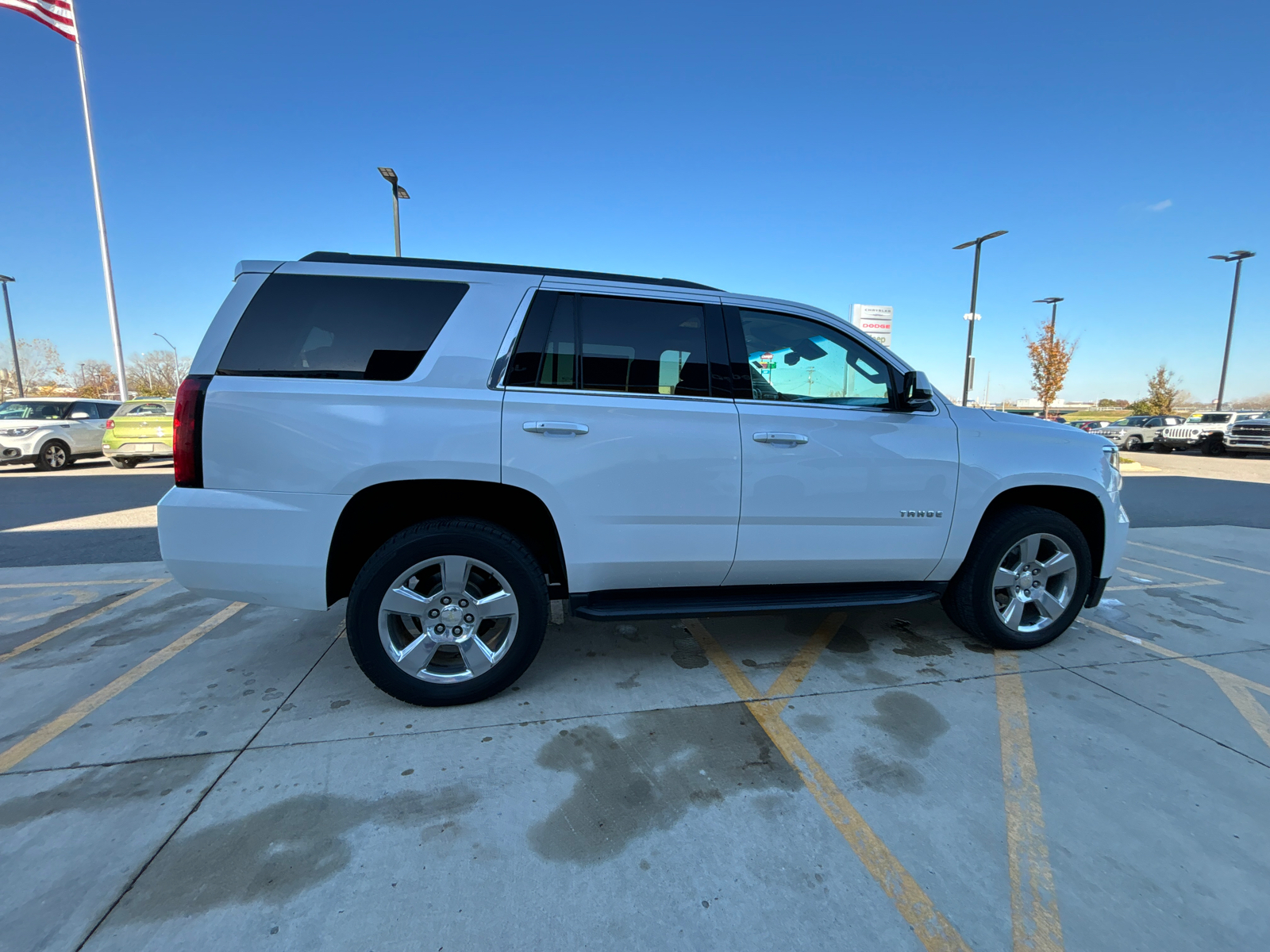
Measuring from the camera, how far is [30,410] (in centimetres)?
1325

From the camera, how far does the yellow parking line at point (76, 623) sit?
3416mm

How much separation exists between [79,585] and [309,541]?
11.9ft

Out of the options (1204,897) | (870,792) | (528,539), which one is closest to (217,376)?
(528,539)

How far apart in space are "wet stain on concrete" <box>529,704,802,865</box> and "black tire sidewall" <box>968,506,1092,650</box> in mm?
1701

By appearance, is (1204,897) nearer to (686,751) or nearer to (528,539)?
(686,751)

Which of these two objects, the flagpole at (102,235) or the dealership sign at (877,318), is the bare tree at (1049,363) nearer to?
the dealership sign at (877,318)

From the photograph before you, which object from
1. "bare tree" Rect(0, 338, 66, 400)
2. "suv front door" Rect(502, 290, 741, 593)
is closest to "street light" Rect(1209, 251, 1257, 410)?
"suv front door" Rect(502, 290, 741, 593)

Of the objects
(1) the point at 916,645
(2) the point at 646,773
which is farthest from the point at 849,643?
(2) the point at 646,773

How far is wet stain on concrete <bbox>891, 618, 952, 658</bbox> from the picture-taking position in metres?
3.56

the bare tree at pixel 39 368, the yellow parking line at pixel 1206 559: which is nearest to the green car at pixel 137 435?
the yellow parking line at pixel 1206 559

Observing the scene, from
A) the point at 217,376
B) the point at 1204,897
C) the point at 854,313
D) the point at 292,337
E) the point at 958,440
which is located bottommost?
the point at 1204,897

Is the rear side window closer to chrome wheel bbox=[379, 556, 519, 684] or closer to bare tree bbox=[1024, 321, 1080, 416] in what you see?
chrome wheel bbox=[379, 556, 519, 684]

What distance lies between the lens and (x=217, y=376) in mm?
2547

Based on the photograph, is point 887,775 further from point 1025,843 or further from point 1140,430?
point 1140,430
